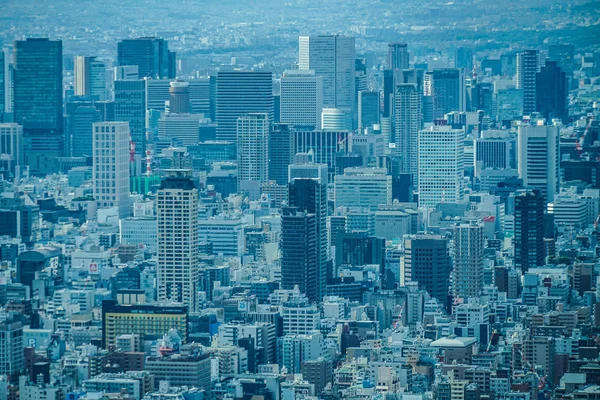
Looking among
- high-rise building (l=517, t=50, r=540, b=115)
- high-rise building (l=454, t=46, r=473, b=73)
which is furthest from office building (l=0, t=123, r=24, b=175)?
high-rise building (l=517, t=50, r=540, b=115)

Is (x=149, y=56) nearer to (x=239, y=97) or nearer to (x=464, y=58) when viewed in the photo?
(x=239, y=97)

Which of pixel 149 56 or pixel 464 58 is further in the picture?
pixel 149 56

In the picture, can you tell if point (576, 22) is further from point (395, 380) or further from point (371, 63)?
point (371, 63)

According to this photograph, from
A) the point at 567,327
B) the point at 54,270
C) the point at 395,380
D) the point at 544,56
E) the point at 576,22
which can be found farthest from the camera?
the point at 544,56

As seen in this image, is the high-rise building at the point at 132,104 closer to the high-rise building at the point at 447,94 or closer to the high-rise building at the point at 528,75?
the high-rise building at the point at 447,94

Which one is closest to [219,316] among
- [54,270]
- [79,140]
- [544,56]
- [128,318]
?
[128,318]

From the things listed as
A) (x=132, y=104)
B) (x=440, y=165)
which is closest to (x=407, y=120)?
(x=440, y=165)
